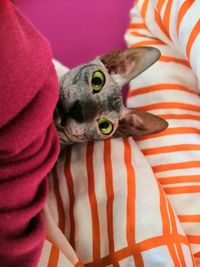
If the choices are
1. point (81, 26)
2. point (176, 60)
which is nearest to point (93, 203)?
point (176, 60)

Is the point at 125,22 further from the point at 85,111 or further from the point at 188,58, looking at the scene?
the point at 85,111

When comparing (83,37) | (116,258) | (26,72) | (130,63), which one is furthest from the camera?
(83,37)

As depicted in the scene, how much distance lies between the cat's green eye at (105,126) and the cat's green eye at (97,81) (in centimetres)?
5

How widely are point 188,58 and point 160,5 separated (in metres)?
0.12

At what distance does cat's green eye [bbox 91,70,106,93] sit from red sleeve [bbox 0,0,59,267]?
0.51 ft

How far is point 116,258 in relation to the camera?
64 cm

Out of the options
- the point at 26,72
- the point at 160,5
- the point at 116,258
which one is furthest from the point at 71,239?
the point at 160,5

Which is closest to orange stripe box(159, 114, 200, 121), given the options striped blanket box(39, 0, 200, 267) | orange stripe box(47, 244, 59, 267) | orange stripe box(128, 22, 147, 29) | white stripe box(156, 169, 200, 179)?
striped blanket box(39, 0, 200, 267)

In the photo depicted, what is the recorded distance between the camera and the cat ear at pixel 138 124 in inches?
29.3

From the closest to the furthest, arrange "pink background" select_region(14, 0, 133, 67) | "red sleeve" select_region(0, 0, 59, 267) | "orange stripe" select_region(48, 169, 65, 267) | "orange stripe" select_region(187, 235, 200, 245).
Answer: "red sleeve" select_region(0, 0, 59, 267) → "orange stripe" select_region(48, 169, 65, 267) → "orange stripe" select_region(187, 235, 200, 245) → "pink background" select_region(14, 0, 133, 67)

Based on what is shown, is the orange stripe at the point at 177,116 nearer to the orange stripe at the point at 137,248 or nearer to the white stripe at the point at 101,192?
the white stripe at the point at 101,192

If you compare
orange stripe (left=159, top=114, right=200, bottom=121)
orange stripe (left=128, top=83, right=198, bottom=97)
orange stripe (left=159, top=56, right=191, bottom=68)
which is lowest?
orange stripe (left=159, top=114, right=200, bottom=121)

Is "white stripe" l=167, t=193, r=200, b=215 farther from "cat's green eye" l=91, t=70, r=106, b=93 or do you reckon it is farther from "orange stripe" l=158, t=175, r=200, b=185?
"cat's green eye" l=91, t=70, r=106, b=93

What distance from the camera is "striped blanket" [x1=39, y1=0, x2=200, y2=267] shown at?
0.64 meters
